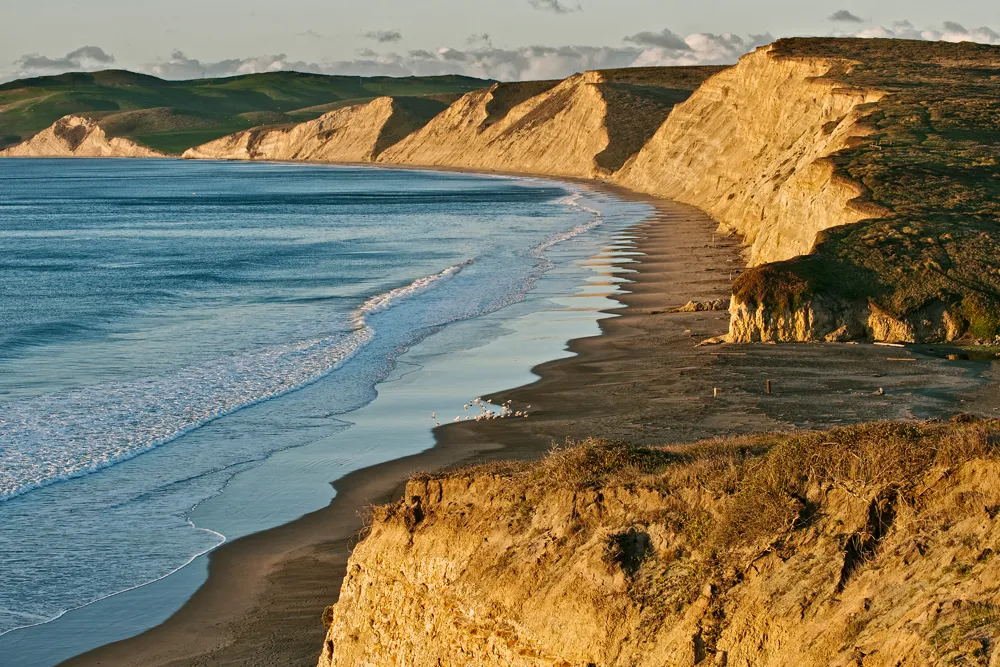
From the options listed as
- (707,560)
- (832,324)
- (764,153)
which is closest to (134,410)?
(832,324)

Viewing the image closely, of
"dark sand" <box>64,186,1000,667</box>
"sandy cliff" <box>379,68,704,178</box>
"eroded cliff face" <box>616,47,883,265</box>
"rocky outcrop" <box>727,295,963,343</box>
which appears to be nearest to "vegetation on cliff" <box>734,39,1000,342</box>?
"rocky outcrop" <box>727,295,963,343</box>

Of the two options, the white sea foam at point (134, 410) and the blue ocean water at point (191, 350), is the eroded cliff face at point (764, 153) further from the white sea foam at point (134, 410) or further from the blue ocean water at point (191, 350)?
the white sea foam at point (134, 410)

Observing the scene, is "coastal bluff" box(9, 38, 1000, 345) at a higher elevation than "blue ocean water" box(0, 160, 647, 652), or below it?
higher

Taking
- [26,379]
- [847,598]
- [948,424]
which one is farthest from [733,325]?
[847,598]

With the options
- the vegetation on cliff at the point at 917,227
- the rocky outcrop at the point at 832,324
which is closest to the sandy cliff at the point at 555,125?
the vegetation on cliff at the point at 917,227

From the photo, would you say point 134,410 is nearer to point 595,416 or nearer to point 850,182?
point 595,416

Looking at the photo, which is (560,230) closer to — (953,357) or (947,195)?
(947,195)

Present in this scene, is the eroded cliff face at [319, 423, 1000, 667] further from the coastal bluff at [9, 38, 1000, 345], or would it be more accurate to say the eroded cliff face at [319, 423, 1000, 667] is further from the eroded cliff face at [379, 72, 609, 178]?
the eroded cliff face at [379, 72, 609, 178]
